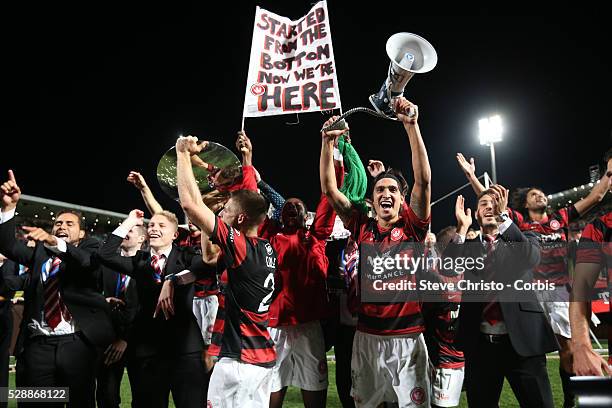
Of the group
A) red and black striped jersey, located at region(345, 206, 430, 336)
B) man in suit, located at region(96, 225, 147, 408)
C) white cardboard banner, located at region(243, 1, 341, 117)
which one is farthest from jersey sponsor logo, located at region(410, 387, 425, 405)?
white cardboard banner, located at region(243, 1, 341, 117)

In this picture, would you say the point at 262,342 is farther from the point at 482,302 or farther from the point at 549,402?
the point at 549,402

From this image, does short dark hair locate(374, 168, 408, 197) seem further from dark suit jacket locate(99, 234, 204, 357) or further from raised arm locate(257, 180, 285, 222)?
dark suit jacket locate(99, 234, 204, 357)

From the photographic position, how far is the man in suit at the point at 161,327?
4.12 m

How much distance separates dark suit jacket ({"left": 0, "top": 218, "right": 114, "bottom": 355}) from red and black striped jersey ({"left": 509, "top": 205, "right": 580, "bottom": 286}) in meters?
4.51

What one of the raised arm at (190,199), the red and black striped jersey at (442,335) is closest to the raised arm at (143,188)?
the raised arm at (190,199)

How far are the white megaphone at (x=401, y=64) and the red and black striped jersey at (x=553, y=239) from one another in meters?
2.40

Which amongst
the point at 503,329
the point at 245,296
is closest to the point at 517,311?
Answer: the point at 503,329

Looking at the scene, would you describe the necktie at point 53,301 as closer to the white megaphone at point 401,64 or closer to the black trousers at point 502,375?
the white megaphone at point 401,64

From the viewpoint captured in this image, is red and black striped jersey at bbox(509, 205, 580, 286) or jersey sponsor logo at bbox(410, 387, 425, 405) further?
red and black striped jersey at bbox(509, 205, 580, 286)

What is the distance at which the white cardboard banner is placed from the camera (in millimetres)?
5656

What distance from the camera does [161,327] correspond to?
14.0ft

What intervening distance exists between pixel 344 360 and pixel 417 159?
2.53 meters

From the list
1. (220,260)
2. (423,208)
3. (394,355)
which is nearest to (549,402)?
(394,355)

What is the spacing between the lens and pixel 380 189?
14.2 feet
